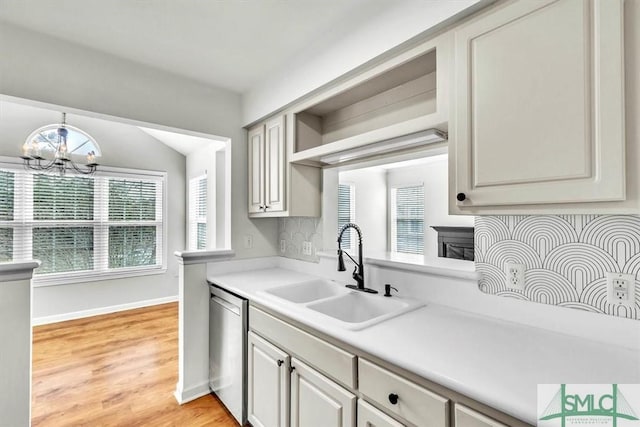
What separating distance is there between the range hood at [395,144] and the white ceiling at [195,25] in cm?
66

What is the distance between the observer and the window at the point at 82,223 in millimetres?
3688

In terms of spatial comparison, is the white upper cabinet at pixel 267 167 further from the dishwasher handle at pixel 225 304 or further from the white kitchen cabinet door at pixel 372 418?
the white kitchen cabinet door at pixel 372 418

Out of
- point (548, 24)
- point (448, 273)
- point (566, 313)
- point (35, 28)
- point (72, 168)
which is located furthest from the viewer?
point (72, 168)

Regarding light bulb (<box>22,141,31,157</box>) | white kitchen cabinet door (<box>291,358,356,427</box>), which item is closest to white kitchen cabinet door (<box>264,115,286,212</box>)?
white kitchen cabinet door (<box>291,358,356,427</box>)

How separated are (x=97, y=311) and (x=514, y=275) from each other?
5005 mm

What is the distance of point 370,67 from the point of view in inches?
64.3

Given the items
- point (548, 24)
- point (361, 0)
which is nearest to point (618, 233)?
point (548, 24)

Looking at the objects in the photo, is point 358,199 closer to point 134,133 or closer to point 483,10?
point 134,133

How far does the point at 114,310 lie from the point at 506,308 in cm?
491

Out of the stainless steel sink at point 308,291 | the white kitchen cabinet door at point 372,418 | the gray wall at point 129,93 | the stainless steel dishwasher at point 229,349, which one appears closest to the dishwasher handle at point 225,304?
the stainless steel dishwasher at point 229,349

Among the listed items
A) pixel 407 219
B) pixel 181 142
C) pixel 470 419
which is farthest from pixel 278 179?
pixel 407 219

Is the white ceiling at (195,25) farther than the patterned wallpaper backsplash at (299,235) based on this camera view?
No

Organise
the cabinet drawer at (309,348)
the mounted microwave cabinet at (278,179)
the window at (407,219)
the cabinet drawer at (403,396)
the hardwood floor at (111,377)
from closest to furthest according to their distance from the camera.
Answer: the cabinet drawer at (403,396) < the cabinet drawer at (309,348) < the hardwood floor at (111,377) < the mounted microwave cabinet at (278,179) < the window at (407,219)

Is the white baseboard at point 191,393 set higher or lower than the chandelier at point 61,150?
lower
